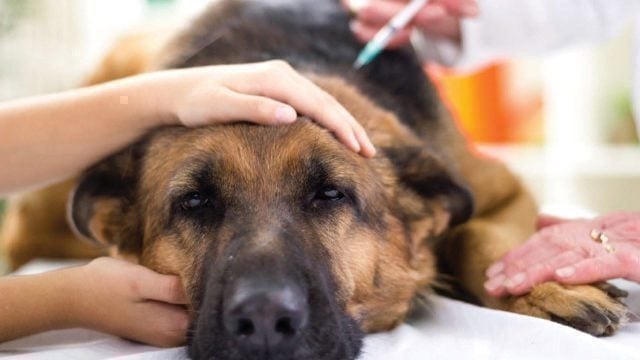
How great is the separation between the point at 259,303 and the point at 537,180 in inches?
156

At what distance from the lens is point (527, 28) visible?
2422 mm

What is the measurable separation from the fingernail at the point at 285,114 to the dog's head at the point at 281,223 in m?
0.05

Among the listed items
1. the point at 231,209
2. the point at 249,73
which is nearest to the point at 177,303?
the point at 231,209

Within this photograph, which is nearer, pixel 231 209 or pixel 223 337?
pixel 223 337

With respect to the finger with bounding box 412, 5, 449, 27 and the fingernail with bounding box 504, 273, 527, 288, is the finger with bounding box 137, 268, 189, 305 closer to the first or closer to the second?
the fingernail with bounding box 504, 273, 527, 288

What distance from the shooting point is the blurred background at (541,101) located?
4379 millimetres

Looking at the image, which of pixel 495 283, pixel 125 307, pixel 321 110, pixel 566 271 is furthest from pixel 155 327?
pixel 566 271

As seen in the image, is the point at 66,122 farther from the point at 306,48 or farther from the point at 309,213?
the point at 306,48

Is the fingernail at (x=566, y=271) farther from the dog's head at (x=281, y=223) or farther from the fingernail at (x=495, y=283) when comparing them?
the dog's head at (x=281, y=223)

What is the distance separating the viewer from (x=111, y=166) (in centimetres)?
180

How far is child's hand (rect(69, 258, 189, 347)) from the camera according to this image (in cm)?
144

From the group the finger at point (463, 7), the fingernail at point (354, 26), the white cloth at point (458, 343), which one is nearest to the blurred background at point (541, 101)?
the fingernail at point (354, 26)

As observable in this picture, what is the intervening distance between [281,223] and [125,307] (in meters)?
0.34

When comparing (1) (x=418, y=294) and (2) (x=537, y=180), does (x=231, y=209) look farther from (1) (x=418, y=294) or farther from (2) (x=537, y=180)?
→ (2) (x=537, y=180)
